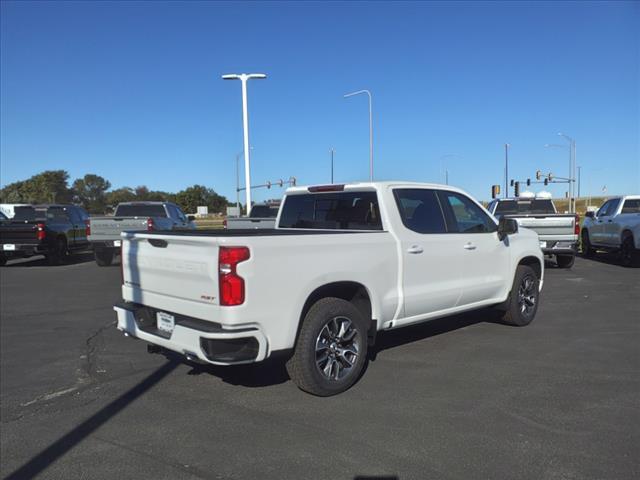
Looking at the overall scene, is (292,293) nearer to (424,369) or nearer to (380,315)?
→ (380,315)

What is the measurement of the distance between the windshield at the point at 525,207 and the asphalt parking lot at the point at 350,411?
315 inches

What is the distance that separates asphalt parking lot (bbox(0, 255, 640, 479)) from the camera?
10.8 ft

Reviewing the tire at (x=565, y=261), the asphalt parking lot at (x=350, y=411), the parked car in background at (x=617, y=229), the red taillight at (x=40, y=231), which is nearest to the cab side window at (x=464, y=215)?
the asphalt parking lot at (x=350, y=411)

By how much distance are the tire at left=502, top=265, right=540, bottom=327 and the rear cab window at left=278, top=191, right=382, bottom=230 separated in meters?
2.53

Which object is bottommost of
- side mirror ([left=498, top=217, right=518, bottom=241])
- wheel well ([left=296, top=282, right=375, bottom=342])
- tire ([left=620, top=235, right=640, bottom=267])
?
tire ([left=620, top=235, right=640, bottom=267])

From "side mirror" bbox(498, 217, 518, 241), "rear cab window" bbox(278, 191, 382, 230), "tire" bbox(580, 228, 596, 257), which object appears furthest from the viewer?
"tire" bbox(580, 228, 596, 257)

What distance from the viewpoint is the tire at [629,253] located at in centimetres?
1327

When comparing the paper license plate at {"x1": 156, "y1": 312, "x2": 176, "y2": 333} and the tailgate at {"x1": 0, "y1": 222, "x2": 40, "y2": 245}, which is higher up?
the tailgate at {"x1": 0, "y1": 222, "x2": 40, "y2": 245}

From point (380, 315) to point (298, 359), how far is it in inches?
39.6

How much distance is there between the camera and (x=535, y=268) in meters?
7.28

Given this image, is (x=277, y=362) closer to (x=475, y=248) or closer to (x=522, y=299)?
(x=475, y=248)

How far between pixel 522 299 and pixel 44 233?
13.8m

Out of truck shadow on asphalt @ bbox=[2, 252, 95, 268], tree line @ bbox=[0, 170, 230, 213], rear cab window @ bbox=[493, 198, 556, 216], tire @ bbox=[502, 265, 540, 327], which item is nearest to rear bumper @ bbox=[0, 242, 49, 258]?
truck shadow on asphalt @ bbox=[2, 252, 95, 268]

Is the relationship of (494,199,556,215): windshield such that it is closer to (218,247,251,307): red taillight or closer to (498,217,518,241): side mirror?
(498,217,518,241): side mirror
